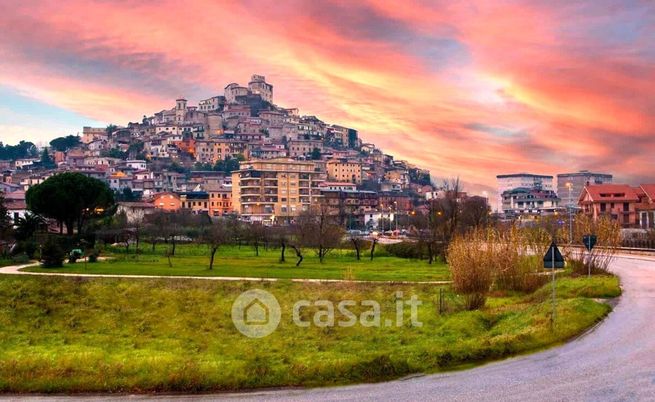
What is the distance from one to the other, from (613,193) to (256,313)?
247ft

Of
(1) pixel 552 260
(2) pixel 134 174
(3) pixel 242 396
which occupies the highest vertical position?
(2) pixel 134 174

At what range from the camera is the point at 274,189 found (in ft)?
479

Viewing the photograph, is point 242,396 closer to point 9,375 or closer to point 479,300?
point 9,375

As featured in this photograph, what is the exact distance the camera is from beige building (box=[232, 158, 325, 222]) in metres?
144

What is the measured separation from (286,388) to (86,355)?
6.11m

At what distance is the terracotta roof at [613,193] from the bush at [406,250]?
42.9m

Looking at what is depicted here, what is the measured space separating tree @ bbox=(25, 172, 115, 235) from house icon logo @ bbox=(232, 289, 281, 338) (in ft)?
119

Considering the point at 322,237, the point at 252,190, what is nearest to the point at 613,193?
the point at 322,237

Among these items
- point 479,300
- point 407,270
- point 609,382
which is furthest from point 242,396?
point 407,270

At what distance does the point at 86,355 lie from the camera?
1598 cm

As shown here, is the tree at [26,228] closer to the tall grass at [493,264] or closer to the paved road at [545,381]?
the tall grass at [493,264]

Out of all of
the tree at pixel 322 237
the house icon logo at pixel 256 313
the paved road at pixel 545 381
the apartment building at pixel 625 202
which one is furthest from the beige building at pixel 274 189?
the paved road at pixel 545 381

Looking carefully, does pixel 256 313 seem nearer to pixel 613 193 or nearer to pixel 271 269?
pixel 271 269
